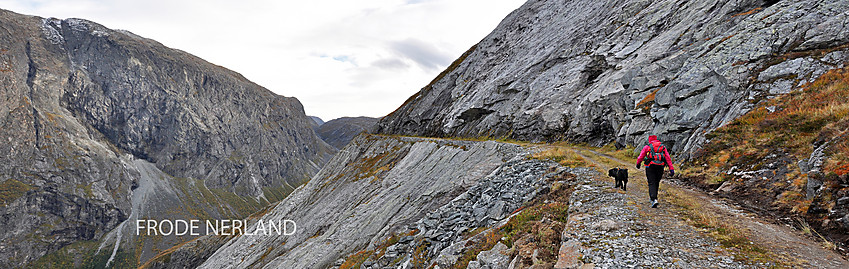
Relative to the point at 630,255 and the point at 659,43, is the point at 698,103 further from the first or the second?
the point at 630,255

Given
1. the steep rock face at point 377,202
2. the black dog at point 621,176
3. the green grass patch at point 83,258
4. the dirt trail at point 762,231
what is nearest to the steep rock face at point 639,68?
the black dog at point 621,176

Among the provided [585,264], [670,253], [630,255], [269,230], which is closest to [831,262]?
[670,253]

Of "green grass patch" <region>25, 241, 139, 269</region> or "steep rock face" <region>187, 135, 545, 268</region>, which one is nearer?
"steep rock face" <region>187, 135, 545, 268</region>

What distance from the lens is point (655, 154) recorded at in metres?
9.77

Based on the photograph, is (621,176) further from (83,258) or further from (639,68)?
(83,258)

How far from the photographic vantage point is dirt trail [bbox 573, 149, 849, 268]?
5698 mm

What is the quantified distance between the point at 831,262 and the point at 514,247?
5455mm

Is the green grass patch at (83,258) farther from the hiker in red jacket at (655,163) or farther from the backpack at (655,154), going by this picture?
the backpack at (655,154)

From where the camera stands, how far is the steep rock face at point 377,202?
804 inches

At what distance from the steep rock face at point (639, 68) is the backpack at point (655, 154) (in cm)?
723

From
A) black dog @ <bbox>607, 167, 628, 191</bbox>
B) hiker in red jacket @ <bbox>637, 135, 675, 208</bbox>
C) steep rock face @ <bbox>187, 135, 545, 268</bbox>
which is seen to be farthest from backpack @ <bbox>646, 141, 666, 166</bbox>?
steep rock face @ <bbox>187, 135, 545, 268</bbox>

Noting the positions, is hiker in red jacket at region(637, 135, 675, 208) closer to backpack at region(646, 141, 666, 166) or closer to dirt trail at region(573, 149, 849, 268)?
backpack at region(646, 141, 666, 166)

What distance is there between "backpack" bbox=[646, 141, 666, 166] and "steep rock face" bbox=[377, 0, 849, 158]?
285 inches

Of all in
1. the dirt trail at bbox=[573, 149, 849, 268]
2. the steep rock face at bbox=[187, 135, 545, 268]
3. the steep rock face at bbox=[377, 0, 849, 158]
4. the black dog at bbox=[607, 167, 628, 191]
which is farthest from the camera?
the steep rock face at bbox=[187, 135, 545, 268]
